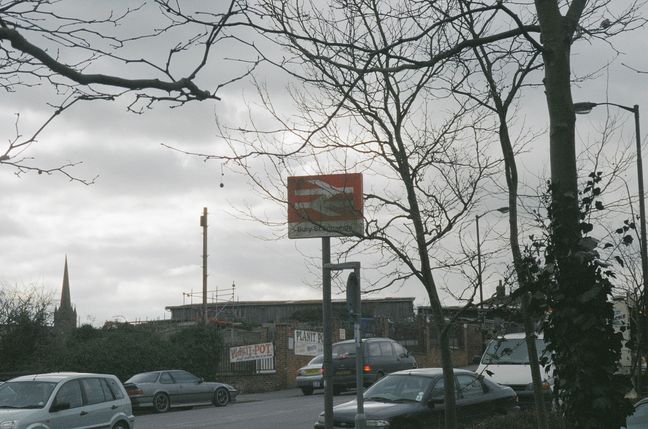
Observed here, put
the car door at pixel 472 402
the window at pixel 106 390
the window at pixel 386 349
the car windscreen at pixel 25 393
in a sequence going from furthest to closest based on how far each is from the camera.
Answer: the window at pixel 386 349 → the window at pixel 106 390 → the car door at pixel 472 402 → the car windscreen at pixel 25 393

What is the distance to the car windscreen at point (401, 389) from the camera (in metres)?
15.5

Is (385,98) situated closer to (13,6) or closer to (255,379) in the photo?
(13,6)

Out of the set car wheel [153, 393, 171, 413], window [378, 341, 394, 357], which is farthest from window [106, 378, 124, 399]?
window [378, 341, 394, 357]

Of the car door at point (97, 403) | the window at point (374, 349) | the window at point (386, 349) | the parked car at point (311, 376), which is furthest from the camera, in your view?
the parked car at point (311, 376)

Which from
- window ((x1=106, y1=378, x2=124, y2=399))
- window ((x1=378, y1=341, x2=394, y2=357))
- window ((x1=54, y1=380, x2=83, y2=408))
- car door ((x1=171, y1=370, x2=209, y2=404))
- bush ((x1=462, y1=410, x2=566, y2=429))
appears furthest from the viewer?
window ((x1=378, y1=341, x2=394, y2=357))

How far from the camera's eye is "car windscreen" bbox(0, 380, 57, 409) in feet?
50.8

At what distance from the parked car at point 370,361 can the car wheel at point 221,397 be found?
369 centimetres

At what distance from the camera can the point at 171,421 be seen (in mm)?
23266

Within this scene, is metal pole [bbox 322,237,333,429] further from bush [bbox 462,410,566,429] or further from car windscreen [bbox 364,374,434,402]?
car windscreen [bbox 364,374,434,402]

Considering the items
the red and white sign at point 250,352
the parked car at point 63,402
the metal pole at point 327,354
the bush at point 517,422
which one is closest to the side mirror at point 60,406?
the parked car at point 63,402

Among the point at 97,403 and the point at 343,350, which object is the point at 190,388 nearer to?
the point at 343,350

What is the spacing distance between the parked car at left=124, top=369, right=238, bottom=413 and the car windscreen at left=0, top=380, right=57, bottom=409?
11.2 m

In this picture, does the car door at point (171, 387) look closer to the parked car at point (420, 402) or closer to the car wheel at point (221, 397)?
the car wheel at point (221, 397)

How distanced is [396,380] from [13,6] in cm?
1143
